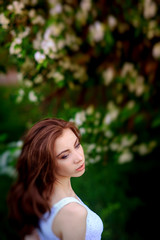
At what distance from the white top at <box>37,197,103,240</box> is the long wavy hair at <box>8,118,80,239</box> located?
31mm

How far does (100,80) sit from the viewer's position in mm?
2998

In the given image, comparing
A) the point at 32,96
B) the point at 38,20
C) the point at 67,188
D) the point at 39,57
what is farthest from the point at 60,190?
the point at 38,20

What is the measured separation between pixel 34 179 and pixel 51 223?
0.66 feet

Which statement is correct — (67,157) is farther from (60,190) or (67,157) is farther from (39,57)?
(39,57)

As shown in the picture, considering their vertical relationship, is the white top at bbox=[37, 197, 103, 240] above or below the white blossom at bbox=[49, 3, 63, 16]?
below

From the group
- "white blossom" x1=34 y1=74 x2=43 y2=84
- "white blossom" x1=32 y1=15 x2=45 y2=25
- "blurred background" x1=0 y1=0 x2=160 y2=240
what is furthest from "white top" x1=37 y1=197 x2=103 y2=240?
"white blossom" x1=32 y1=15 x2=45 y2=25

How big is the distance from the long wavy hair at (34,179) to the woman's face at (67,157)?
25 millimetres

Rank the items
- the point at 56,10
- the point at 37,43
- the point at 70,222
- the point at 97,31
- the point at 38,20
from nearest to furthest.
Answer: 1. the point at 70,222
2. the point at 37,43
3. the point at 38,20
4. the point at 56,10
5. the point at 97,31

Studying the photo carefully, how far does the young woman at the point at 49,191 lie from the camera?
3.70 feet

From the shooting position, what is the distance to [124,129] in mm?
3486

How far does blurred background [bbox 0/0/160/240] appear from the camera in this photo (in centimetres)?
207

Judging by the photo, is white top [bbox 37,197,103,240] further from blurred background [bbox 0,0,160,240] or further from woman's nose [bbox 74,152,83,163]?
blurred background [bbox 0,0,160,240]

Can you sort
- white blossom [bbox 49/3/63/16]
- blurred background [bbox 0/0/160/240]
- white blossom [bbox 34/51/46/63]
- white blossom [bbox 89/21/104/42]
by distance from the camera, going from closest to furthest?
white blossom [bbox 34/51/46/63] → blurred background [bbox 0/0/160/240] → white blossom [bbox 49/3/63/16] → white blossom [bbox 89/21/104/42]

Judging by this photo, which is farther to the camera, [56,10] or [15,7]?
[56,10]
